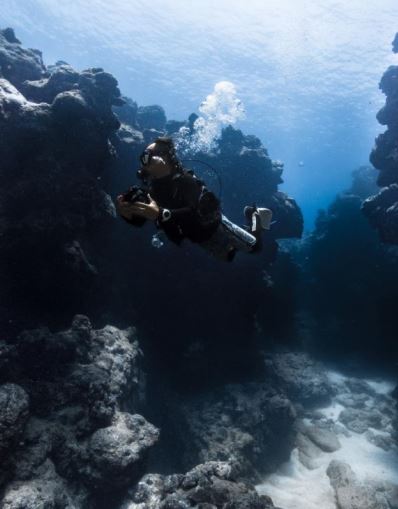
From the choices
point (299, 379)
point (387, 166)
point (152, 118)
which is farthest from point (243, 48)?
point (299, 379)

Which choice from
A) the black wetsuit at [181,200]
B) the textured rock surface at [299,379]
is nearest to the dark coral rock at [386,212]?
the textured rock surface at [299,379]

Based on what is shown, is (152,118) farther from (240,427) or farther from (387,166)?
(240,427)

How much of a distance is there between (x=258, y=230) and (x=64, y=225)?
577cm

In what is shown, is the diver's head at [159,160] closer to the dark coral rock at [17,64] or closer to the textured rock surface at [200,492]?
the textured rock surface at [200,492]

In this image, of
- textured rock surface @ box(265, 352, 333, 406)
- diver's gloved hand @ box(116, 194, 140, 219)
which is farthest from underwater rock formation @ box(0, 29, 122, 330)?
textured rock surface @ box(265, 352, 333, 406)

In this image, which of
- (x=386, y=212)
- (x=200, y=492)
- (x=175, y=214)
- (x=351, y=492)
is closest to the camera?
(x=175, y=214)

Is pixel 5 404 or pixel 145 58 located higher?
pixel 145 58

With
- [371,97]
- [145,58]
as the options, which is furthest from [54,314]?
[371,97]

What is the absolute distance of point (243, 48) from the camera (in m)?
31.1

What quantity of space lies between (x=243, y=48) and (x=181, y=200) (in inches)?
1266

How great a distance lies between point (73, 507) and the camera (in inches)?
260

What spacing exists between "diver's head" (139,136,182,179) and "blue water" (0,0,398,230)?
27.0 metres

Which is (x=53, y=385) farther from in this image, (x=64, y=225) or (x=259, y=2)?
(x=259, y=2)

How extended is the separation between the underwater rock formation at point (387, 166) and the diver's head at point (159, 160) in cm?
1120
